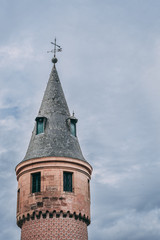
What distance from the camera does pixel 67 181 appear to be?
41.3 metres

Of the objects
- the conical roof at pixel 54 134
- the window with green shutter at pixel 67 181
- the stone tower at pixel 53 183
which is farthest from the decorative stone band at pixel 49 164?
the window with green shutter at pixel 67 181

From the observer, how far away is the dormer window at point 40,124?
44531 millimetres

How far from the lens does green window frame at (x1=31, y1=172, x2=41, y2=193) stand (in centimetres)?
4074

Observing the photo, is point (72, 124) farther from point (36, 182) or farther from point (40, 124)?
point (36, 182)

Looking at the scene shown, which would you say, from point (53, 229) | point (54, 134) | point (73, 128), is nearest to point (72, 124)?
point (73, 128)

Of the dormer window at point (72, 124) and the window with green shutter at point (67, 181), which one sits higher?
the dormer window at point (72, 124)

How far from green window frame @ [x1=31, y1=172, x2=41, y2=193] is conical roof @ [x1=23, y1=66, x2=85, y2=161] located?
159cm

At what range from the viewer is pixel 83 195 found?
4162 cm

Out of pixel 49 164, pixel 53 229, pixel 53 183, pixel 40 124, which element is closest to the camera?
pixel 53 229

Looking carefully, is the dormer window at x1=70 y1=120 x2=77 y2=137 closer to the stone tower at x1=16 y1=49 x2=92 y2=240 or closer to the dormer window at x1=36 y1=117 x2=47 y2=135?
the stone tower at x1=16 y1=49 x2=92 y2=240

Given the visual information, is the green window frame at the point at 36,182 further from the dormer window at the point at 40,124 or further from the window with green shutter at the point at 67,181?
the dormer window at the point at 40,124

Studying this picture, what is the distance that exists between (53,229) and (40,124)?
10580 millimetres

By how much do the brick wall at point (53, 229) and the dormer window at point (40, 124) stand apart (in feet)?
29.1

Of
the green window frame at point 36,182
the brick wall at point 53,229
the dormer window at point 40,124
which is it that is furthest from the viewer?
the dormer window at point 40,124
